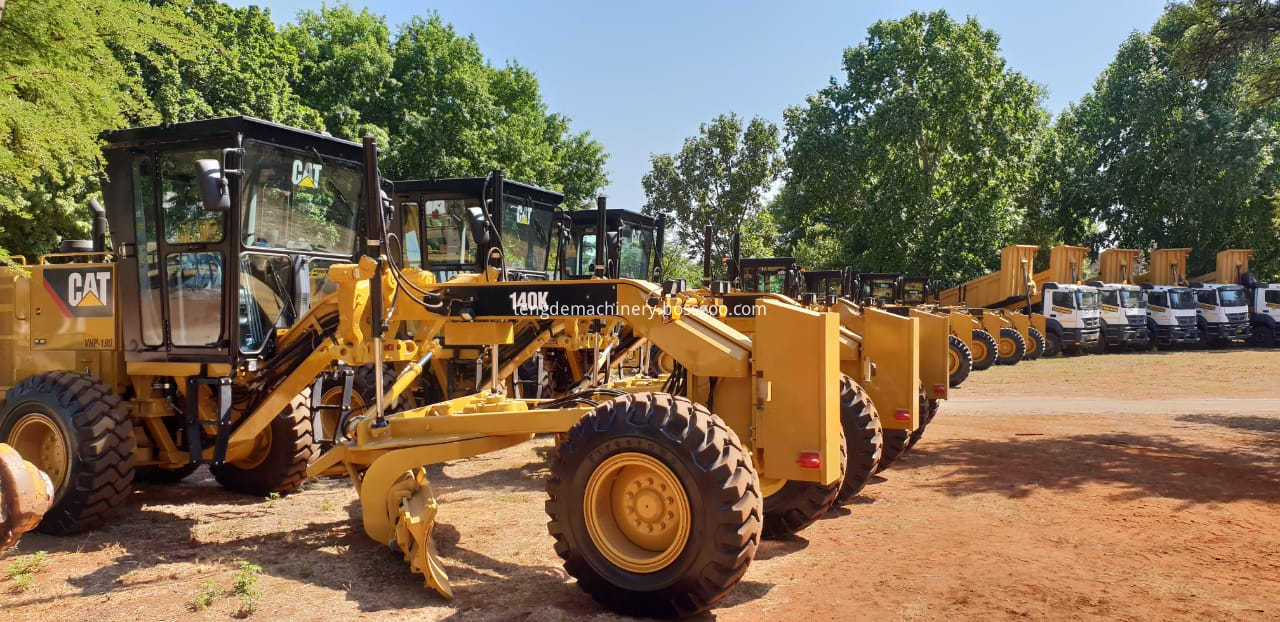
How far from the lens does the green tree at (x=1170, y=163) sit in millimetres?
33219

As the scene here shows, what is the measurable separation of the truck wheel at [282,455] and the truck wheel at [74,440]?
96 cm

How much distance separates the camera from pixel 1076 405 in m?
14.0

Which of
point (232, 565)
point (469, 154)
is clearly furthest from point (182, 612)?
point (469, 154)

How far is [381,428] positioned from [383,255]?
114 cm

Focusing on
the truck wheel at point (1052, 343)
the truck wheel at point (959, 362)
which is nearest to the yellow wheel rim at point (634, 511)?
the truck wheel at point (959, 362)

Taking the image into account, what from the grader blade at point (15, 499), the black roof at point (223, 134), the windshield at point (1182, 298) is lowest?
the grader blade at point (15, 499)

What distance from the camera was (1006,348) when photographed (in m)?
22.9

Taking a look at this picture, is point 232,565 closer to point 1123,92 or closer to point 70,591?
point 70,591

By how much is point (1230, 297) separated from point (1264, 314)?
171 centimetres

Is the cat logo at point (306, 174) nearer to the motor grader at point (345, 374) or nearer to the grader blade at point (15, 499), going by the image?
the motor grader at point (345, 374)

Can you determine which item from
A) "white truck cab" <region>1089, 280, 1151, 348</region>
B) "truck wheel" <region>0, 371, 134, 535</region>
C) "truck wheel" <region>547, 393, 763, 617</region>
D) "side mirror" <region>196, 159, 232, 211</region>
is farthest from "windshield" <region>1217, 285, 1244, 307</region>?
"truck wheel" <region>0, 371, 134, 535</region>

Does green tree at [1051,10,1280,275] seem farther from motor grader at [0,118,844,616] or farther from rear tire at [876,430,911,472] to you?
motor grader at [0,118,844,616]

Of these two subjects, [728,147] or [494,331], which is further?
[728,147]

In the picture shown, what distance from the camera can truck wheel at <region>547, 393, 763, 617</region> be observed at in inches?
160
